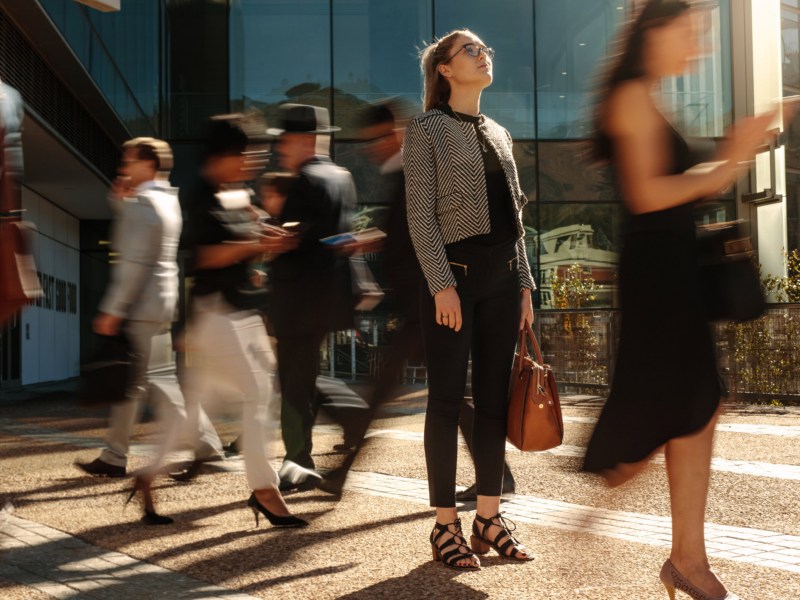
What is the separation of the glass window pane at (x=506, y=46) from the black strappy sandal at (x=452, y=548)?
647 inches

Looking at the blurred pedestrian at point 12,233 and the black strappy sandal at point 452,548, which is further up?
the blurred pedestrian at point 12,233

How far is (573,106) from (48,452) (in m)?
14.2

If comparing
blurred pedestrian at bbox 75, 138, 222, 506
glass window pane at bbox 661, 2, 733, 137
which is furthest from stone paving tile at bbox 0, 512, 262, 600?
glass window pane at bbox 661, 2, 733, 137

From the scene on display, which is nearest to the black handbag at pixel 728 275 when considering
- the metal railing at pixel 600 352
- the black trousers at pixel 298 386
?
the black trousers at pixel 298 386

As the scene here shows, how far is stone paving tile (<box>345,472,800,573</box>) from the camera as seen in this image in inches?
157

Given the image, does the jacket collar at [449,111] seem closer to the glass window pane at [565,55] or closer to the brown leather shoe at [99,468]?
the brown leather shoe at [99,468]

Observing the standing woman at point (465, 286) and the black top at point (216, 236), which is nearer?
the standing woman at point (465, 286)

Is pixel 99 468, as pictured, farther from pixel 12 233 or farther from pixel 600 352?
pixel 600 352

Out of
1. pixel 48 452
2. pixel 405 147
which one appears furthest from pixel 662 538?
pixel 48 452

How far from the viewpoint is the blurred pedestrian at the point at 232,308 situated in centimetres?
464

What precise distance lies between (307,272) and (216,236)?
2.53 ft

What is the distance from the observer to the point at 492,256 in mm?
3941

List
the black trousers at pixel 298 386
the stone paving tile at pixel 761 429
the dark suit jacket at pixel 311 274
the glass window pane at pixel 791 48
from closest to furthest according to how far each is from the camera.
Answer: the dark suit jacket at pixel 311 274 → the black trousers at pixel 298 386 → the stone paving tile at pixel 761 429 → the glass window pane at pixel 791 48

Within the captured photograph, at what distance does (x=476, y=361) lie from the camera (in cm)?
402
